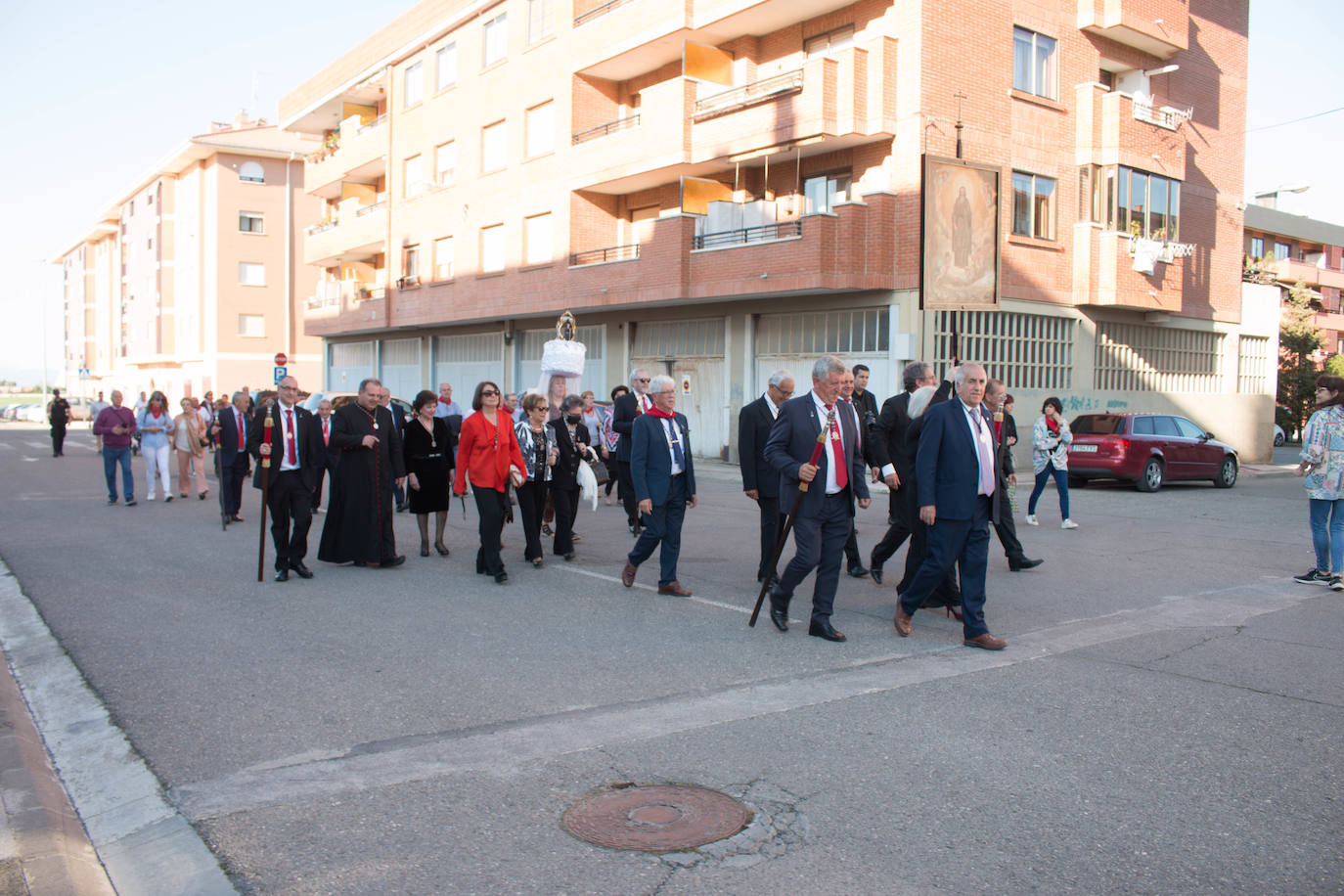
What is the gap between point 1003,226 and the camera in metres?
22.4

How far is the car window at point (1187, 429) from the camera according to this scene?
67.6 ft

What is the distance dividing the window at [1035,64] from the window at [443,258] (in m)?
18.2

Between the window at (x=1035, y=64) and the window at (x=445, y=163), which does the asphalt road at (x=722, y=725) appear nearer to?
the window at (x=1035, y=64)

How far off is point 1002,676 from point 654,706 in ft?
7.16

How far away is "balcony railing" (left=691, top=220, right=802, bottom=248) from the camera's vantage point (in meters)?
22.3

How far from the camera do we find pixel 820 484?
7.32 meters

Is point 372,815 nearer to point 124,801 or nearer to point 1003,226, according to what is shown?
point 124,801

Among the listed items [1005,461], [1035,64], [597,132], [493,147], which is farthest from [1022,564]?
[493,147]

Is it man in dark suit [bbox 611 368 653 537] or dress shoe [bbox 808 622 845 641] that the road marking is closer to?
dress shoe [bbox 808 622 845 641]

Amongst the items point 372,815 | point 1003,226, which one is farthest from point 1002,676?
point 1003,226

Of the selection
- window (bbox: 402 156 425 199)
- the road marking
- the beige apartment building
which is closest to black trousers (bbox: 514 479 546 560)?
the road marking

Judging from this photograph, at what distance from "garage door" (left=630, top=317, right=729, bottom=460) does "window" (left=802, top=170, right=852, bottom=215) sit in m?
3.71

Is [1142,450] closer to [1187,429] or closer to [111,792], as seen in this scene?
[1187,429]

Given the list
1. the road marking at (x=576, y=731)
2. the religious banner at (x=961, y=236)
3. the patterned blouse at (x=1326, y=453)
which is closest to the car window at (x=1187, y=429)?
the religious banner at (x=961, y=236)
